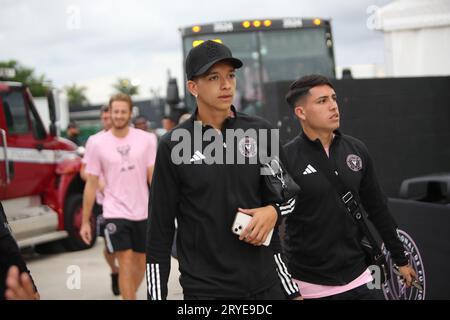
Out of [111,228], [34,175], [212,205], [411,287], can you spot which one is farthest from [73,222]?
[212,205]

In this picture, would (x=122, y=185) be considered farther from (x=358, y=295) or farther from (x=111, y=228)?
(x=358, y=295)

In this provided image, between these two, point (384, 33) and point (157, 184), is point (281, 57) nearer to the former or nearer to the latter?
point (384, 33)

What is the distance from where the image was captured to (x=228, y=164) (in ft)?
9.77

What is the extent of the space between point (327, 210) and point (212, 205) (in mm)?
989

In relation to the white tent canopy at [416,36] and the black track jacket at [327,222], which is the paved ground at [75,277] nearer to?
the black track jacket at [327,222]

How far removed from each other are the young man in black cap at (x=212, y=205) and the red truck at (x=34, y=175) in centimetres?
662

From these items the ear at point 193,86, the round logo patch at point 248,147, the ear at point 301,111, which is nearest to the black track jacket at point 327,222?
the ear at point 301,111

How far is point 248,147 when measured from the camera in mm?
3027

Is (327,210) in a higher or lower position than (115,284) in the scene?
higher

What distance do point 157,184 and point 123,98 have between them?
3.30m

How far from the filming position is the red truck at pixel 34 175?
31.1 ft

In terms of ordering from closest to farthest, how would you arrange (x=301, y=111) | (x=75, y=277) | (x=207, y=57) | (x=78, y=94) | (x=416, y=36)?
(x=207, y=57) < (x=301, y=111) < (x=75, y=277) < (x=416, y=36) < (x=78, y=94)
